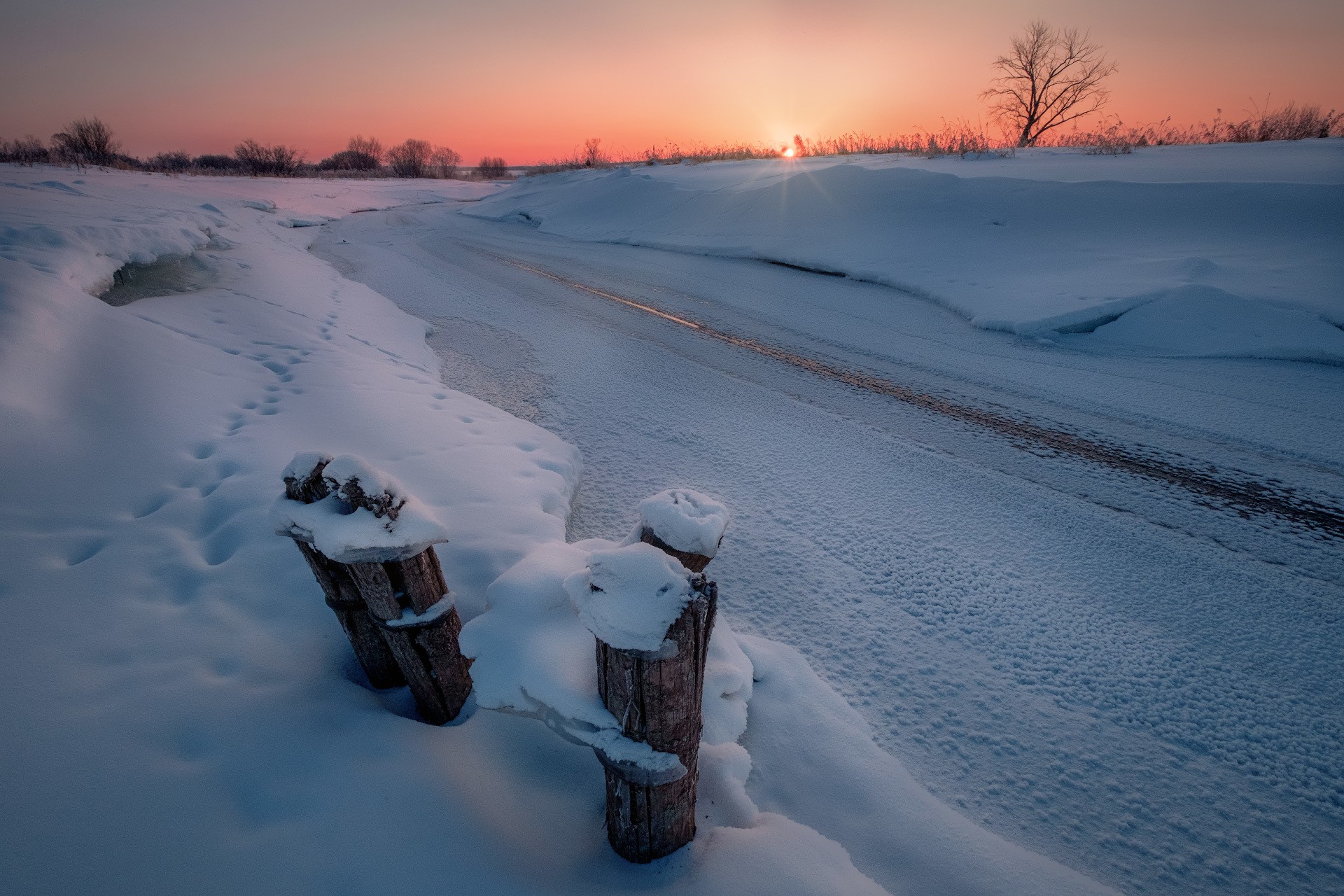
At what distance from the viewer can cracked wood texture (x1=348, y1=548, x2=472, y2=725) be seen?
4.58ft

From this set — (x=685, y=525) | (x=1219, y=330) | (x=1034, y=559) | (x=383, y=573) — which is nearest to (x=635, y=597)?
(x=685, y=525)

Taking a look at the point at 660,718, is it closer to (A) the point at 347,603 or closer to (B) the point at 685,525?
(B) the point at 685,525

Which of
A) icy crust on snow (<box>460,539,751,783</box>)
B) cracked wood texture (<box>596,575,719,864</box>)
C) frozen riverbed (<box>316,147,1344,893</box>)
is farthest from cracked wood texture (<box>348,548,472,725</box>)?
frozen riverbed (<box>316,147,1344,893</box>)

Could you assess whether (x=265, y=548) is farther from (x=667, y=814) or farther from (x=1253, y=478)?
(x=1253, y=478)

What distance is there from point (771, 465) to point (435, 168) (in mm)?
48472

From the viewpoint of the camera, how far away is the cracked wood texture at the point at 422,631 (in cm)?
140

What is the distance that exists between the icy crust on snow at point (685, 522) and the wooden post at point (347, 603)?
0.80 metres

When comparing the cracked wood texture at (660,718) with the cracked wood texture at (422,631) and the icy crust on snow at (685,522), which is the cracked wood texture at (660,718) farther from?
the cracked wood texture at (422,631)

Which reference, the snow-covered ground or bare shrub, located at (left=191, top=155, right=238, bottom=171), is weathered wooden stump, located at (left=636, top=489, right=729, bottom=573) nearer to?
the snow-covered ground

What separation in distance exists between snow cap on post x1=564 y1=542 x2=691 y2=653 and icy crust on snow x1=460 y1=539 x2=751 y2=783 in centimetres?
1

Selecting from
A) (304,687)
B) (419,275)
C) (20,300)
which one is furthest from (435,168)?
(304,687)

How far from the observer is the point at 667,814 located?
130 cm

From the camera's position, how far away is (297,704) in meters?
1.57

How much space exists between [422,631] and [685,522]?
2.60 feet
